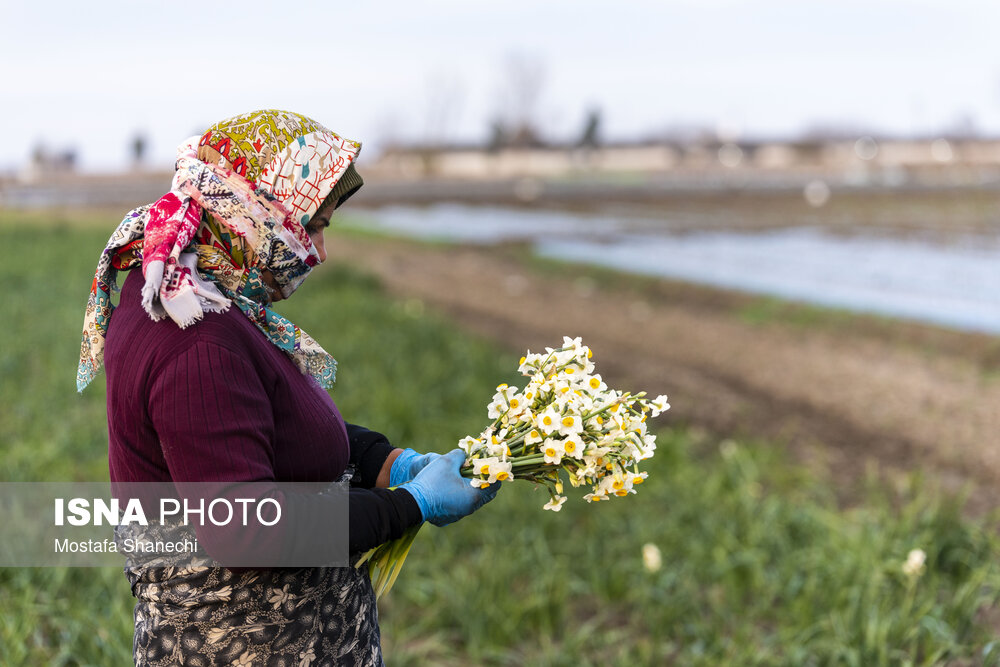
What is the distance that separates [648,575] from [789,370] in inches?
179

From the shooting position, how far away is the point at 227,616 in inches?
64.8

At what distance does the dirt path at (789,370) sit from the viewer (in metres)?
6.04

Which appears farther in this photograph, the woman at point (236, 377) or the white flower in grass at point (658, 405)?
the white flower in grass at point (658, 405)

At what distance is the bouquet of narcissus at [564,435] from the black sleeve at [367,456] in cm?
24

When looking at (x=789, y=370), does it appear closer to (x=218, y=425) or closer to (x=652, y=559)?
(x=652, y=559)

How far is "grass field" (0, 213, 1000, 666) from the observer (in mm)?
3307

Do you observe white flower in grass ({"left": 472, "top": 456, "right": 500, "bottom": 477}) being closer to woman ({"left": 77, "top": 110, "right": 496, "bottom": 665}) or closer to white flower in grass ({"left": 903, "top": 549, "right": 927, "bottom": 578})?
woman ({"left": 77, "top": 110, "right": 496, "bottom": 665})

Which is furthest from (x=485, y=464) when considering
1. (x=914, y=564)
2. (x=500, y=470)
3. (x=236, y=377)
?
(x=914, y=564)

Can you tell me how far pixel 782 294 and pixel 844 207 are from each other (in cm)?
1731

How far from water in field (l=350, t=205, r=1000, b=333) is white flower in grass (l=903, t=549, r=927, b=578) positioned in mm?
6864

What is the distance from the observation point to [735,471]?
5.19m

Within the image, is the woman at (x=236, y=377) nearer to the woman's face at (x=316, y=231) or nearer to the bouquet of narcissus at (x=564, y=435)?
the woman's face at (x=316, y=231)

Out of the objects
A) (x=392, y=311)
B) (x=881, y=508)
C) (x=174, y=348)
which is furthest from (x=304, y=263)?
(x=392, y=311)

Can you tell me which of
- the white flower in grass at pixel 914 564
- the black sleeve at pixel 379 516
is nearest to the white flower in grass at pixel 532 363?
the black sleeve at pixel 379 516
